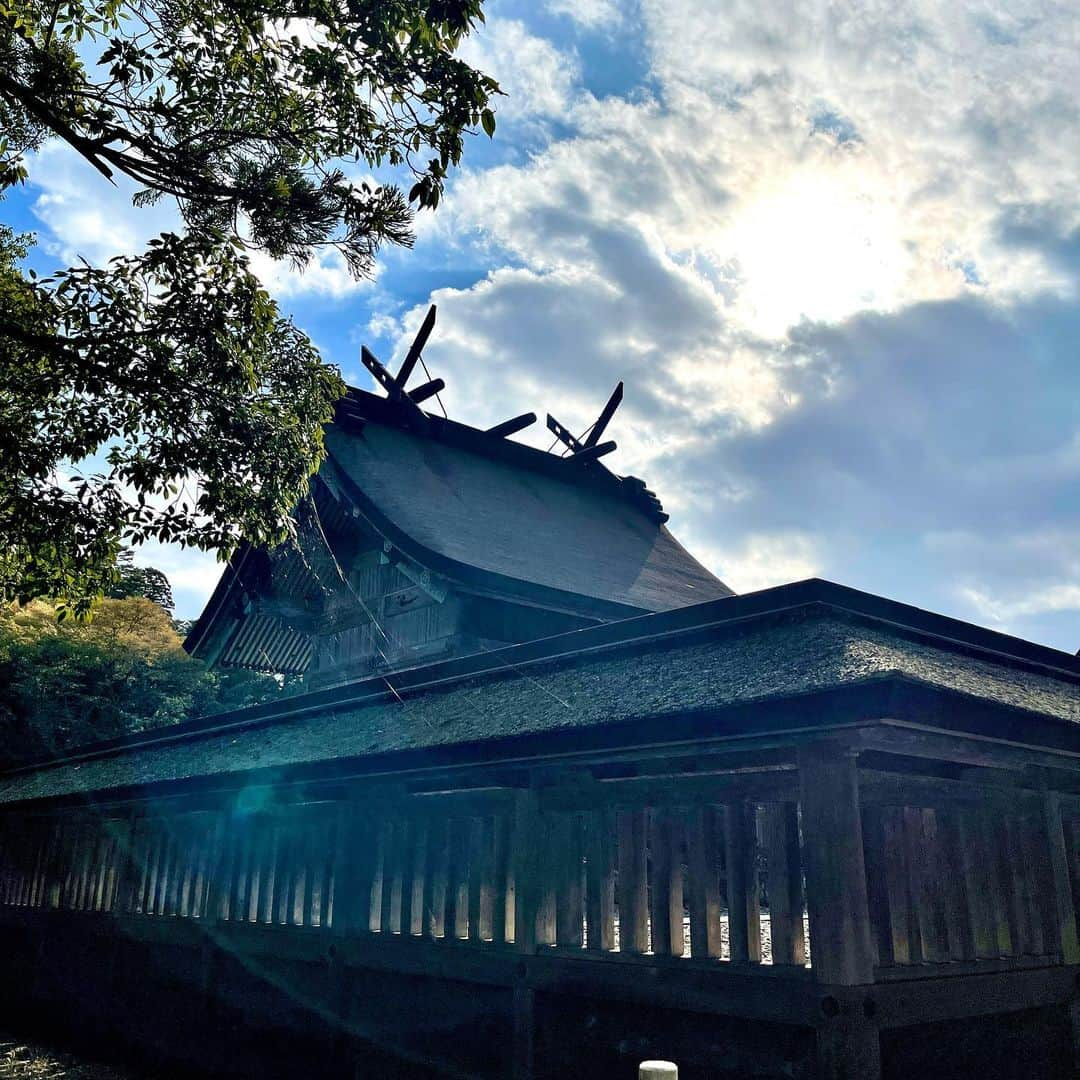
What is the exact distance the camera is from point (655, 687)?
6.32m

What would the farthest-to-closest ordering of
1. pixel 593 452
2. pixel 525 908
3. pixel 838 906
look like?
pixel 593 452 → pixel 525 908 → pixel 838 906

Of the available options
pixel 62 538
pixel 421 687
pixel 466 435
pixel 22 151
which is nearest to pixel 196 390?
pixel 62 538

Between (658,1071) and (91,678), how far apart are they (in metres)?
30.0

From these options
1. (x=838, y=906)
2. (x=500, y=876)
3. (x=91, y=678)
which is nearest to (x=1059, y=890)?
(x=838, y=906)

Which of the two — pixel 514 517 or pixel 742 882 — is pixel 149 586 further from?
pixel 742 882

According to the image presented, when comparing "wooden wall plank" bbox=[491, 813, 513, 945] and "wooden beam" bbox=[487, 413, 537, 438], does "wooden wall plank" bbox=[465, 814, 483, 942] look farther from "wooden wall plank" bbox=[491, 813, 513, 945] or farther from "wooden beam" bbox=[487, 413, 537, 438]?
"wooden beam" bbox=[487, 413, 537, 438]

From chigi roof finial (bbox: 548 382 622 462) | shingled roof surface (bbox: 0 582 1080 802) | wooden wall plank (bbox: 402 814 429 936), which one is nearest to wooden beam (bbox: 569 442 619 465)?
chigi roof finial (bbox: 548 382 622 462)

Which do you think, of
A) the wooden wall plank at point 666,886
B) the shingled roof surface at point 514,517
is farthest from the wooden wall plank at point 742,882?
the shingled roof surface at point 514,517

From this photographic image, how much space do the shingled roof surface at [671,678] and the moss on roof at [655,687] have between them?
0.02m

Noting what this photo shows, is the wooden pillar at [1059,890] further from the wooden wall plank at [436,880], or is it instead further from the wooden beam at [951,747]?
the wooden wall plank at [436,880]

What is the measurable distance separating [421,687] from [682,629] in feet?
10.6

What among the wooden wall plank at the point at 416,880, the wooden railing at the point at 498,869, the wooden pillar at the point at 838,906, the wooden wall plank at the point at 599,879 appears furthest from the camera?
the wooden wall plank at the point at 416,880

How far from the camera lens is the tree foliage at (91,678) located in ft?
91.8

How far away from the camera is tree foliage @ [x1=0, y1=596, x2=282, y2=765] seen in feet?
91.8
